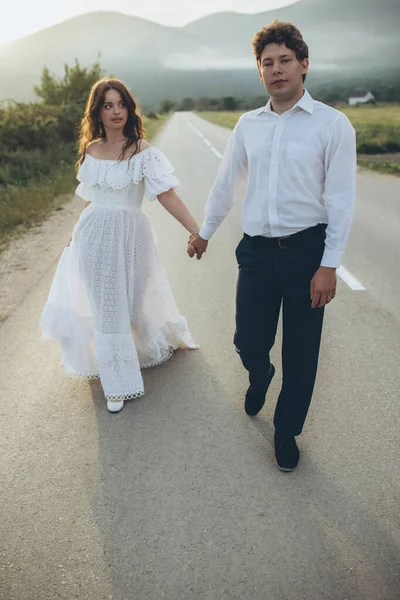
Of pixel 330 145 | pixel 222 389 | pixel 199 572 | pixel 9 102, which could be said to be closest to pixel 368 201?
pixel 222 389

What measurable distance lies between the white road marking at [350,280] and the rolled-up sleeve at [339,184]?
305 cm

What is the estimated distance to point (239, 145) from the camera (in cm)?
269

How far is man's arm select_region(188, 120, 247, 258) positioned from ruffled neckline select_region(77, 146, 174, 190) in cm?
49

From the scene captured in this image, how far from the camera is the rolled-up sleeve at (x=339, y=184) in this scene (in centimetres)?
227

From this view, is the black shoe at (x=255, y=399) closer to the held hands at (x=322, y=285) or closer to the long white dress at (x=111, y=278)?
the long white dress at (x=111, y=278)

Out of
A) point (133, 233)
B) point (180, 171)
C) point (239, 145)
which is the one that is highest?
point (239, 145)

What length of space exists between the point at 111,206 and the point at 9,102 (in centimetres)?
1375

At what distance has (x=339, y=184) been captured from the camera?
2.32 meters

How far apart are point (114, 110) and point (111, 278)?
42.1 inches

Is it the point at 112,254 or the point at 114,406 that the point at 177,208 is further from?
the point at 114,406

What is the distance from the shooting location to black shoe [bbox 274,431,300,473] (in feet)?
9.13

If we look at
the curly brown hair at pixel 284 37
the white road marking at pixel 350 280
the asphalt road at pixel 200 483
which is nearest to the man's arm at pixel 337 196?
the curly brown hair at pixel 284 37

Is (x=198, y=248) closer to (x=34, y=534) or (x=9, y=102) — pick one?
(x=34, y=534)

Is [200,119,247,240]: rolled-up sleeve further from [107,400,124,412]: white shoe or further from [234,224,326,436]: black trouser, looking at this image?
[107,400,124,412]: white shoe
